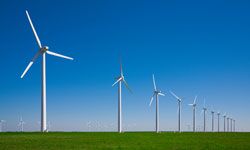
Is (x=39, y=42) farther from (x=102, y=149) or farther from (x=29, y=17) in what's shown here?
(x=102, y=149)

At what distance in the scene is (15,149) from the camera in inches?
1116

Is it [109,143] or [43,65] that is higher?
[43,65]

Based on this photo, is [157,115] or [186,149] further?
[157,115]

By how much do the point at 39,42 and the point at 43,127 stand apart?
53.3ft

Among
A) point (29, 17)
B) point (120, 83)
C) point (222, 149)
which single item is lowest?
point (222, 149)

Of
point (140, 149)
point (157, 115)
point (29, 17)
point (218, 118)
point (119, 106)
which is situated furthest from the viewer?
point (218, 118)

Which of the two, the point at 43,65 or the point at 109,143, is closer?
the point at 109,143

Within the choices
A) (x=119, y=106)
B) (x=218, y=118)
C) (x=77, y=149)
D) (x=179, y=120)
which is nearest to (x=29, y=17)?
(x=119, y=106)

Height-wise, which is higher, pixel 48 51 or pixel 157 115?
pixel 48 51

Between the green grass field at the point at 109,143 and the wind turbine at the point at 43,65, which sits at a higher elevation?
the wind turbine at the point at 43,65

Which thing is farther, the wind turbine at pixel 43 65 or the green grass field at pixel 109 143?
the wind turbine at pixel 43 65

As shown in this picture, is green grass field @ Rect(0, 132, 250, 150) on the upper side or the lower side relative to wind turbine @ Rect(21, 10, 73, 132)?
lower

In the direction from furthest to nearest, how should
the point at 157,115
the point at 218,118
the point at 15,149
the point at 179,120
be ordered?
1. the point at 218,118
2. the point at 179,120
3. the point at 157,115
4. the point at 15,149

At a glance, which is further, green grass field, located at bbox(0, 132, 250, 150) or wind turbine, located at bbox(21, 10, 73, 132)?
wind turbine, located at bbox(21, 10, 73, 132)
